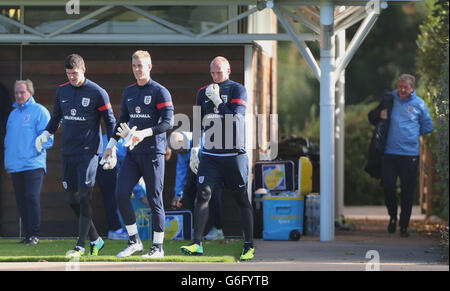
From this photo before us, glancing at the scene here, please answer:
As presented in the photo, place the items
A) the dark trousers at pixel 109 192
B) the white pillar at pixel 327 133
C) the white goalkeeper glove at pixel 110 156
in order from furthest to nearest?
the dark trousers at pixel 109 192, the white pillar at pixel 327 133, the white goalkeeper glove at pixel 110 156

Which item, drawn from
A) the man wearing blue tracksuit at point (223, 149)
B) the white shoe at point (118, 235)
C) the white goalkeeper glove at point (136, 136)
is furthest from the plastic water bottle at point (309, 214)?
the white goalkeeper glove at point (136, 136)

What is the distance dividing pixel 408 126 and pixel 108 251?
433cm

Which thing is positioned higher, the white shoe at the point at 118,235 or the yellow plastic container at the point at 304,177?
the yellow plastic container at the point at 304,177

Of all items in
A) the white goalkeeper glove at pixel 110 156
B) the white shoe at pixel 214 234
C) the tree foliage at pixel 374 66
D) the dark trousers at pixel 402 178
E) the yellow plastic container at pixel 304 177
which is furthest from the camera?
the tree foliage at pixel 374 66

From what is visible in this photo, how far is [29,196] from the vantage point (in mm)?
11539

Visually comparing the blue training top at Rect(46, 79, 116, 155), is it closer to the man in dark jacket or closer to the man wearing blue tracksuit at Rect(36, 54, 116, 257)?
the man wearing blue tracksuit at Rect(36, 54, 116, 257)

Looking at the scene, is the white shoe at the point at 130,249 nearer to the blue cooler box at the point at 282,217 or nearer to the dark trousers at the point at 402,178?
the blue cooler box at the point at 282,217

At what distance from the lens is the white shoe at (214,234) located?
11852 millimetres

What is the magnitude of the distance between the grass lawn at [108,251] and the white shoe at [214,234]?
0.75 feet

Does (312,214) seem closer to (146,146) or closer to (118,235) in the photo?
(118,235)

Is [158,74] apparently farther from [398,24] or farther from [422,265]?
[398,24]

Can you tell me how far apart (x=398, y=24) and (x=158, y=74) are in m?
23.0

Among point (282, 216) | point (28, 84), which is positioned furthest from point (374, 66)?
point (28, 84)
